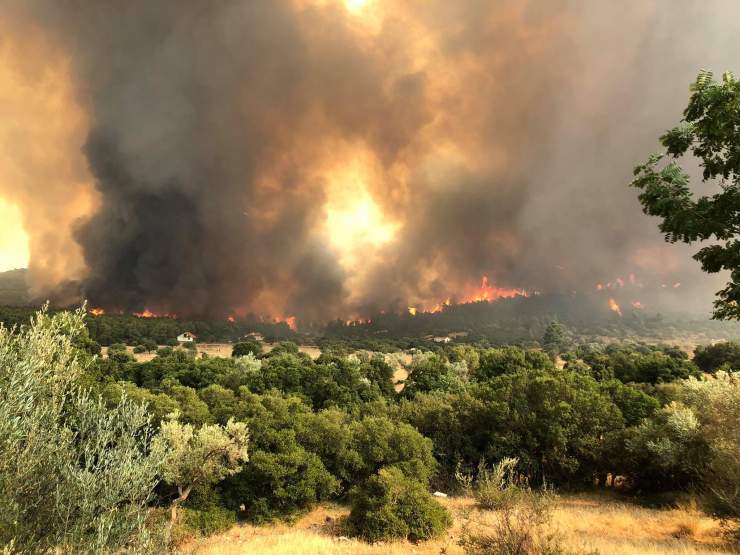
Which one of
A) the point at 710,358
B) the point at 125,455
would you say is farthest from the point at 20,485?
the point at 710,358

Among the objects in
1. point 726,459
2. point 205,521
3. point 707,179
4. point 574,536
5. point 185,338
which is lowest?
point 574,536

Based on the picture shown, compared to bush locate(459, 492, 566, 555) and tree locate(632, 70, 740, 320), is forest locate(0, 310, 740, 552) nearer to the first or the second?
bush locate(459, 492, 566, 555)

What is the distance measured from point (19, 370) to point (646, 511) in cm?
3762

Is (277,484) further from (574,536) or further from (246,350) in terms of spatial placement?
(246,350)

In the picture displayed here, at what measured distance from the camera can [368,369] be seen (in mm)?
79812

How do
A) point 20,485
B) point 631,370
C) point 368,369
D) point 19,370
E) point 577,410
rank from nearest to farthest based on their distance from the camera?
point 20,485
point 19,370
point 577,410
point 631,370
point 368,369

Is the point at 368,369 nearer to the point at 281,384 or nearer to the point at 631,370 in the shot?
the point at 281,384

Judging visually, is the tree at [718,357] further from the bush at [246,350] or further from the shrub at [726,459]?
the bush at [246,350]

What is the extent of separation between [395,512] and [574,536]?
34.1 ft

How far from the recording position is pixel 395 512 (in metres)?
24.8

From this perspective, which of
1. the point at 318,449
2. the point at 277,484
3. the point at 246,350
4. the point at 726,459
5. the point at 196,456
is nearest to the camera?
the point at 726,459

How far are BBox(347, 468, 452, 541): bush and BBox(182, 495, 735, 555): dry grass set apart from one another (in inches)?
35.1

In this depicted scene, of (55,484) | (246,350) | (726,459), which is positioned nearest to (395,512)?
(726,459)

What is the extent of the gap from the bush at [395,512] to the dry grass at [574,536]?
890mm
